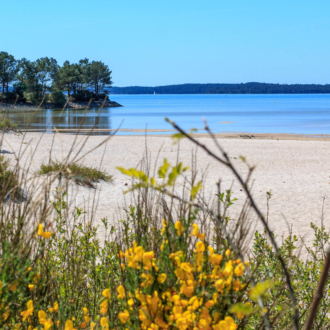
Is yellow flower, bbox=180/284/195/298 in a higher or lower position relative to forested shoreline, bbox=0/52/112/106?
lower

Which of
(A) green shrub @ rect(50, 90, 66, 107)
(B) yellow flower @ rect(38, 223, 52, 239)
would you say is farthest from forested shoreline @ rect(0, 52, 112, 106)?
(B) yellow flower @ rect(38, 223, 52, 239)

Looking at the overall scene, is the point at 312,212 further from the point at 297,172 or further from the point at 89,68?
the point at 89,68

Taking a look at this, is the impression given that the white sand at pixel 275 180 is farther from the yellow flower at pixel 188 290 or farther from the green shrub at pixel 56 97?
the green shrub at pixel 56 97

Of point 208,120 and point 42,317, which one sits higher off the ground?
point 208,120

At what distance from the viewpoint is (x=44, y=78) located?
251ft

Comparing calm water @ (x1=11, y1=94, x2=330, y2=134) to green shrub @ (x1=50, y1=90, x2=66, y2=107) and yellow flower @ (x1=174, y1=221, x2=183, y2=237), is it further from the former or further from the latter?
green shrub @ (x1=50, y1=90, x2=66, y2=107)

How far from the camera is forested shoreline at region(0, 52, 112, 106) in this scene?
70000 mm

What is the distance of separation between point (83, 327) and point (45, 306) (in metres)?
→ 0.28

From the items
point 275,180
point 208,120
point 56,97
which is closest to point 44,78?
point 56,97

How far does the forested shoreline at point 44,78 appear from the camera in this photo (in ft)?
230

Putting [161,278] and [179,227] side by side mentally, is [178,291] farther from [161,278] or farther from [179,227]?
[179,227]

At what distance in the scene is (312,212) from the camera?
8312 millimetres

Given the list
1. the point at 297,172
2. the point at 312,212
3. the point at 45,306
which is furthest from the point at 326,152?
the point at 45,306

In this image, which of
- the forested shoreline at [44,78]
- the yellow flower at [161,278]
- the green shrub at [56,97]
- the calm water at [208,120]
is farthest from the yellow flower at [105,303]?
the green shrub at [56,97]
